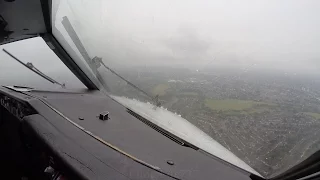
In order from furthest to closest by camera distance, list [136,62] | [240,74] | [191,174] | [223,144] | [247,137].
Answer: [136,62] < [240,74] < [223,144] < [247,137] < [191,174]

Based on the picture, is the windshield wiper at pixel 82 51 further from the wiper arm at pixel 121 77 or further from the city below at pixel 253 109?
the city below at pixel 253 109

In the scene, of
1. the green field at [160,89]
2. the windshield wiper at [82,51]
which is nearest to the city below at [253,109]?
the green field at [160,89]

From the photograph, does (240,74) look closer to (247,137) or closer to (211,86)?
(211,86)

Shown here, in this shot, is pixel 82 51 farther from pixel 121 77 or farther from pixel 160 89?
pixel 160 89

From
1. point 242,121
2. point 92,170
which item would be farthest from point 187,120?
point 92,170

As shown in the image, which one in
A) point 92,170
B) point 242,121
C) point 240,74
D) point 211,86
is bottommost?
point 92,170

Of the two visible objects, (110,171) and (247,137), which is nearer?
(110,171)
